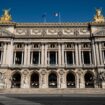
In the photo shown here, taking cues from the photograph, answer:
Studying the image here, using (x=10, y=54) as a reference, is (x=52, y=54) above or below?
above

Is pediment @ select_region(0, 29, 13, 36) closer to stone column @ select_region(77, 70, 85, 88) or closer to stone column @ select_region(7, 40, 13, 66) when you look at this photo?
stone column @ select_region(7, 40, 13, 66)

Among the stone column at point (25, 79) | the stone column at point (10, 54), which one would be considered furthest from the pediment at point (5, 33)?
the stone column at point (25, 79)

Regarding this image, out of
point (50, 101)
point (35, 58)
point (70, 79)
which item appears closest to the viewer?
point (50, 101)

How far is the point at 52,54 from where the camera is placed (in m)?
67.6

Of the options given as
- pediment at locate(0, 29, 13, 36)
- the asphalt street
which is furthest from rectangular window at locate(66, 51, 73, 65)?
the asphalt street

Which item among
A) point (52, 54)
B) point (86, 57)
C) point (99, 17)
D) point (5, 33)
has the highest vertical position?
point (99, 17)

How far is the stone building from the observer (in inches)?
2352

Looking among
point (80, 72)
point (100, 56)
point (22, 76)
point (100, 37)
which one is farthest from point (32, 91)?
point (100, 37)

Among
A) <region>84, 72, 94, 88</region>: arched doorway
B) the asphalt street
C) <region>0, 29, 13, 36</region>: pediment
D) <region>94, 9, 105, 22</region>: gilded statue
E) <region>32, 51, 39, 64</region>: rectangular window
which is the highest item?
<region>94, 9, 105, 22</region>: gilded statue

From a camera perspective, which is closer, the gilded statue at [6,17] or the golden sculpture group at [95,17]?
the golden sculpture group at [95,17]

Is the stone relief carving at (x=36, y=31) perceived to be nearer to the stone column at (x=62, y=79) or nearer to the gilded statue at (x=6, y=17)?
the gilded statue at (x=6, y=17)

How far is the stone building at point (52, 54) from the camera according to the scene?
59.8 meters

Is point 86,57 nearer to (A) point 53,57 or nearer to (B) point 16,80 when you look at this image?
(A) point 53,57

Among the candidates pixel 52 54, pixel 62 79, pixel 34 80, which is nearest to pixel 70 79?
pixel 62 79
